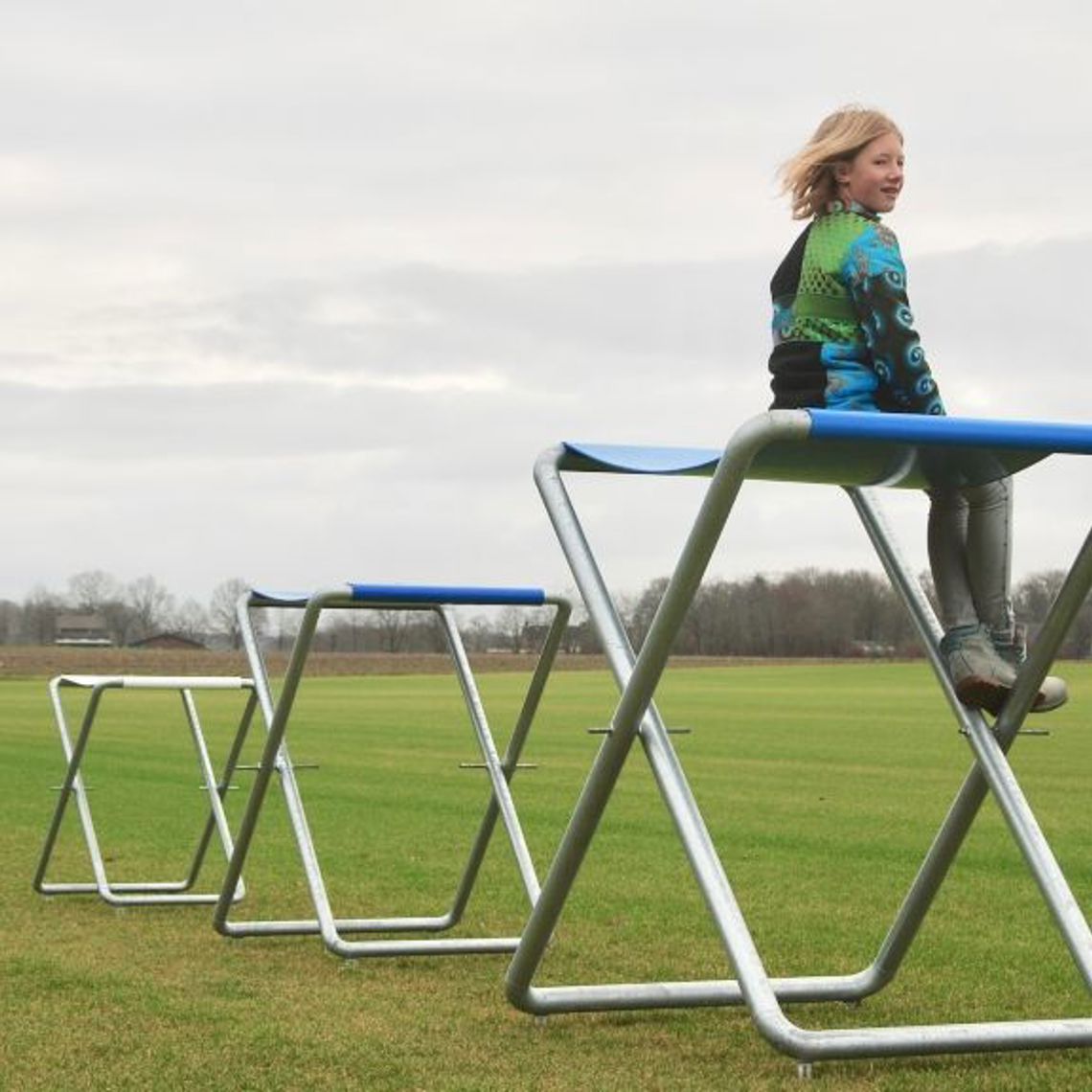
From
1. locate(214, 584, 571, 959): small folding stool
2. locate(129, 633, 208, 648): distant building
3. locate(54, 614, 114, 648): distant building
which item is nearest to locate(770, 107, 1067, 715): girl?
locate(214, 584, 571, 959): small folding stool

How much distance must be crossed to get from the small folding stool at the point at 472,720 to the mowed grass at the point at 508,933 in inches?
5.0

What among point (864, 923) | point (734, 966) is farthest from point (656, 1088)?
point (864, 923)

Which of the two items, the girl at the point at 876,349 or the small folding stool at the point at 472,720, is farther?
the small folding stool at the point at 472,720

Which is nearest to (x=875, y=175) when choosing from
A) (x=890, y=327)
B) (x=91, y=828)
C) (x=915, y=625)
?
(x=890, y=327)

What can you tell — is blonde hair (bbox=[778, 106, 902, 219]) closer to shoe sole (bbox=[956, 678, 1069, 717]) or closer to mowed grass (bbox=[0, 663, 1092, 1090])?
shoe sole (bbox=[956, 678, 1069, 717])

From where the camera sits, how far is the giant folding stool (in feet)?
14.3

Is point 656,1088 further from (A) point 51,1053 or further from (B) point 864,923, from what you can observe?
(B) point 864,923

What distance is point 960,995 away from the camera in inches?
279

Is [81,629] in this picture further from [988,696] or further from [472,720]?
[988,696]

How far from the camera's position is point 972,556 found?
5395 millimetres

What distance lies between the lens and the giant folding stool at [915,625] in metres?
4.36

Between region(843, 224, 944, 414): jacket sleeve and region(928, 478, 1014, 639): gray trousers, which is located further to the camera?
region(928, 478, 1014, 639): gray trousers

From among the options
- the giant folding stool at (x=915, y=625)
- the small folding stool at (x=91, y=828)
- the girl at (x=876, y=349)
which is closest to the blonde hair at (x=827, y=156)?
the girl at (x=876, y=349)

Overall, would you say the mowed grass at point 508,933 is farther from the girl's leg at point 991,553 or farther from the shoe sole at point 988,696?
the girl's leg at point 991,553
